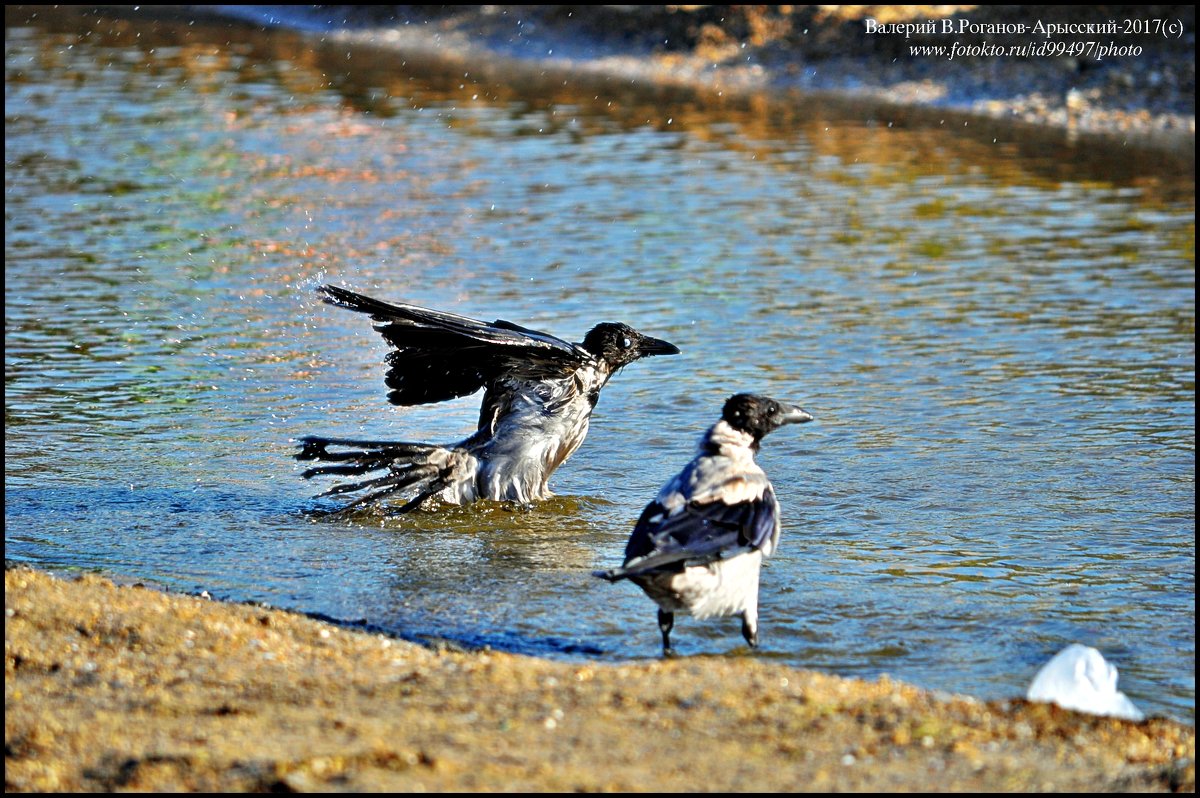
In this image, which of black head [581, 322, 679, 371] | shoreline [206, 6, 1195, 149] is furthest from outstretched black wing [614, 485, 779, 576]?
shoreline [206, 6, 1195, 149]

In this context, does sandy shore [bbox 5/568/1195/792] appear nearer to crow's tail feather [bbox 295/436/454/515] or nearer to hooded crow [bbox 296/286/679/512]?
crow's tail feather [bbox 295/436/454/515]

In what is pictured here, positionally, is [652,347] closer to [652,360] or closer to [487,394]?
[487,394]

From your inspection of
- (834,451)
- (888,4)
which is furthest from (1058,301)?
(888,4)

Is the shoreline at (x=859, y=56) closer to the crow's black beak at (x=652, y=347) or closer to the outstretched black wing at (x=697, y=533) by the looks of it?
the crow's black beak at (x=652, y=347)

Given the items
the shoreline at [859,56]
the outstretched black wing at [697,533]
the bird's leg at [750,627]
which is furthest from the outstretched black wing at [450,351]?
the shoreline at [859,56]

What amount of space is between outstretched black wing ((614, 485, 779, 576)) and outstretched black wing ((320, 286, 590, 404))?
2461 mm

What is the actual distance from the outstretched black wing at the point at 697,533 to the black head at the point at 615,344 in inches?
107

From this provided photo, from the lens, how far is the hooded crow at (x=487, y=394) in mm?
8320

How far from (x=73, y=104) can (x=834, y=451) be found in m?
19.6

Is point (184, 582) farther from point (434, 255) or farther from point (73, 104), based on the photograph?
point (73, 104)

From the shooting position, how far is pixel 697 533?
591 cm

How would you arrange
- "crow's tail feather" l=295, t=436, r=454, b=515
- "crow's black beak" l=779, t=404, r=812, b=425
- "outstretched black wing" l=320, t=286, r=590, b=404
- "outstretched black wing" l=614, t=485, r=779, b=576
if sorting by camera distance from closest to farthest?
"outstretched black wing" l=614, t=485, r=779, b=576
"crow's black beak" l=779, t=404, r=812, b=425
"crow's tail feather" l=295, t=436, r=454, b=515
"outstretched black wing" l=320, t=286, r=590, b=404

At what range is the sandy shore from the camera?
14.7ft

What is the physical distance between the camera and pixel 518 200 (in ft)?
58.6
